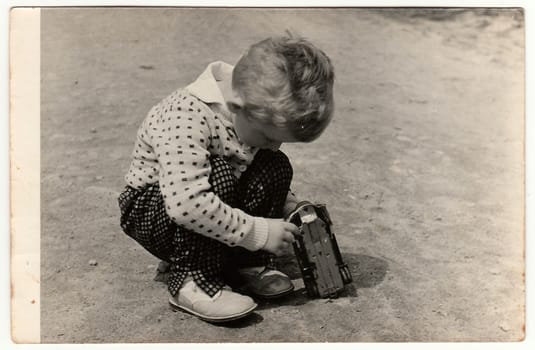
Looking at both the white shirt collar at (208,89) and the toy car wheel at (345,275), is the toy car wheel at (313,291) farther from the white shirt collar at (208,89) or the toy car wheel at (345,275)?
the white shirt collar at (208,89)

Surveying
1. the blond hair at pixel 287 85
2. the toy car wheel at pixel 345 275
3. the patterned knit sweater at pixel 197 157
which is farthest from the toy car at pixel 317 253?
the blond hair at pixel 287 85

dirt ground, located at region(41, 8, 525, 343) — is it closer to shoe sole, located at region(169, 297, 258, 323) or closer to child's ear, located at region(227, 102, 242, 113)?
shoe sole, located at region(169, 297, 258, 323)

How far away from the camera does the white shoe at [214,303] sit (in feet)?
5.53

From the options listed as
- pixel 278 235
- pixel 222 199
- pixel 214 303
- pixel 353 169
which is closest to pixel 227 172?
pixel 222 199

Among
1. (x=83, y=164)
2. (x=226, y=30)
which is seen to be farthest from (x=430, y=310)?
(x=226, y=30)

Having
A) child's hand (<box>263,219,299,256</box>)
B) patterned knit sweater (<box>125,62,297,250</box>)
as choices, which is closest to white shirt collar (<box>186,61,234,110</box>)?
patterned knit sweater (<box>125,62,297,250</box>)

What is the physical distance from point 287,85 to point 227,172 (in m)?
0.26

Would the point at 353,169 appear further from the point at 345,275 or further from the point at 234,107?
the point at 234,107

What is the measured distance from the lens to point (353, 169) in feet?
8.55

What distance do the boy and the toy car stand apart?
2.0 inches

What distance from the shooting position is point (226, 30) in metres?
3.53
